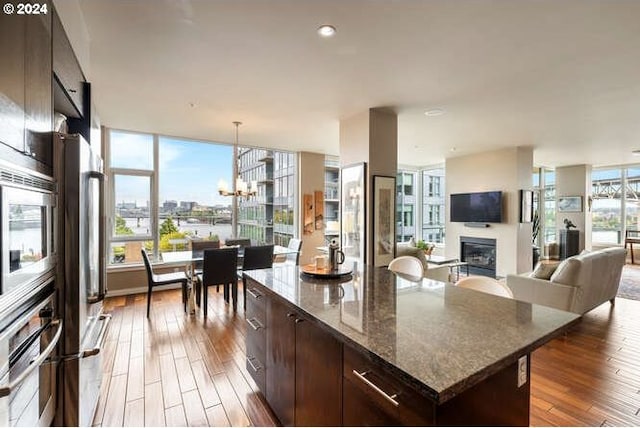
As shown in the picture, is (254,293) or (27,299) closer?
(27,299)

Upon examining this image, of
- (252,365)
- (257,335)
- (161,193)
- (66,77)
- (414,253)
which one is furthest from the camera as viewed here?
(161,193)

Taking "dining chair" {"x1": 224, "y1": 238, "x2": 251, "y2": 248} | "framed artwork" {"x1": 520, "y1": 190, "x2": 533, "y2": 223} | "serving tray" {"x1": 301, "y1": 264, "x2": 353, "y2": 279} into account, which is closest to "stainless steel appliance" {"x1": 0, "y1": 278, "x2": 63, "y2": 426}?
"serving tray" {"x1": 301, "y1": 264, "x2": 353, "y2": 279}

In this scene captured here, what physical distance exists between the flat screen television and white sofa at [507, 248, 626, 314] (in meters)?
2.54

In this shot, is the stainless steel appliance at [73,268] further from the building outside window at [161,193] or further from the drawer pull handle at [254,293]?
the building outside window at [161,193]

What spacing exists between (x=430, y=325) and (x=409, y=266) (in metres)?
1.42

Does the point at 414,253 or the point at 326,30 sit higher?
the point at 326,30

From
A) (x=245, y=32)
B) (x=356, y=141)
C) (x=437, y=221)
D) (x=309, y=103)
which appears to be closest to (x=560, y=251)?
(x=437, y=221)

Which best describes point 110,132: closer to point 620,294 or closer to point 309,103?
point 309,103

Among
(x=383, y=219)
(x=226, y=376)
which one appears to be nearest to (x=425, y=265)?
(x=383, y=219)

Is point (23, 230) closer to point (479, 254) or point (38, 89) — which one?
point (38, 89)

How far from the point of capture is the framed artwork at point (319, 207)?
22.8ft

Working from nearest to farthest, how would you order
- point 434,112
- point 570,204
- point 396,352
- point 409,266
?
point 396,352 → point 409,266 → point 434,112 → point 570,204

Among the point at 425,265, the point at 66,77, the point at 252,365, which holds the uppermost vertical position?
the point at 66,77

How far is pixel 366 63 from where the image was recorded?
9.05ft
